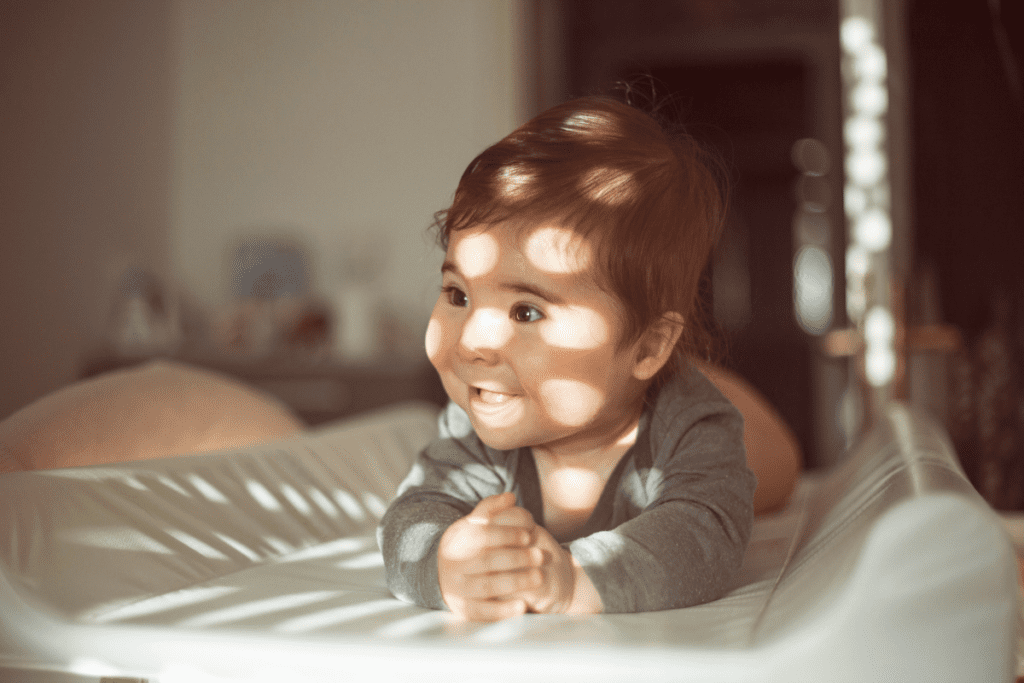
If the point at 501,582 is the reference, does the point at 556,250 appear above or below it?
above

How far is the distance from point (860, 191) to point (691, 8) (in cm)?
225

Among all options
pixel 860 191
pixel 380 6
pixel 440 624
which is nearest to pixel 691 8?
pixel 380 6

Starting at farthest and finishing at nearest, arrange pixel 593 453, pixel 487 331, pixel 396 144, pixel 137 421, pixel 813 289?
pixel 813 289, pixel 396 144, pixel 137 421, pixel 593 453, pixel 487 331

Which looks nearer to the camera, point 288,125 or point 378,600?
point 378,600

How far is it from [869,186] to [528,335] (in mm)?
1353

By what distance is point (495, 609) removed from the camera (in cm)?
62

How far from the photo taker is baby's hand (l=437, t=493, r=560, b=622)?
0.61 m

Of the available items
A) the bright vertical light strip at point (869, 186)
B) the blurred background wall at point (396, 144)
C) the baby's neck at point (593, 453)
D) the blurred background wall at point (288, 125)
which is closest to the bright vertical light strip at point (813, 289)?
the blurred background wall at point (396, 144)

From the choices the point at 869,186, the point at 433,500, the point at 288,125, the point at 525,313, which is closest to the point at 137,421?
the point at 433,500

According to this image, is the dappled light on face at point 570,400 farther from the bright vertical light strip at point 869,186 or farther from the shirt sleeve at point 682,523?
the bright vertical light strip at point 869,186

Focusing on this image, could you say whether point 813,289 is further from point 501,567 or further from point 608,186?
point 501,567

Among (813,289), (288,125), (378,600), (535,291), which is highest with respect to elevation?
(535,291)

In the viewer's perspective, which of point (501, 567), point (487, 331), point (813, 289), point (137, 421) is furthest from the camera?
point (813, 289)

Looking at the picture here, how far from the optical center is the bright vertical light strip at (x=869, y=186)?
4.95 feet
